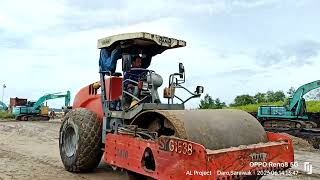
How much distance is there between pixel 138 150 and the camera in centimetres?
565

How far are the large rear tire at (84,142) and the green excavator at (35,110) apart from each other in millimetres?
24357

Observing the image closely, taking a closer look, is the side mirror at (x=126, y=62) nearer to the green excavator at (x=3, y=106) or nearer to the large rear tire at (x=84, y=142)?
the large rear tire at (x=84, y=142)

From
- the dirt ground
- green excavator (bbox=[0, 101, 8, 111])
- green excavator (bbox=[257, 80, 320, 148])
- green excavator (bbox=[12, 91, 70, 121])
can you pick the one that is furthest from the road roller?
green excavator (bbox=[0, 101, 8, 111])

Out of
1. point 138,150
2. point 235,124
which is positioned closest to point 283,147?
point 235,124

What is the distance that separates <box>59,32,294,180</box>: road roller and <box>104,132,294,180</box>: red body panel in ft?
0.03

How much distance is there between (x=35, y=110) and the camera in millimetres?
32469

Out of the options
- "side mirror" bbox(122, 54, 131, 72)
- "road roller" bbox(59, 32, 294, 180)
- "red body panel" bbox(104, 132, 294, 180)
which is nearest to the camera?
"red body panel" bbox(104, 132, 294, 180)

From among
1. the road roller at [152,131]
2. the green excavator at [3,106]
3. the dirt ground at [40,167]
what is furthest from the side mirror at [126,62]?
the green excavator at [3,106]

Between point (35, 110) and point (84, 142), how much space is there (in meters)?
26.4

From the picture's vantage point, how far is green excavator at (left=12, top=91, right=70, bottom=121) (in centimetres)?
3186

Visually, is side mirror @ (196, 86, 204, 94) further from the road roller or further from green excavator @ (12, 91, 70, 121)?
green excavator @ (12, 91, 70, 121)

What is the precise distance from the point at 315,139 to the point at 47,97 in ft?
72.1

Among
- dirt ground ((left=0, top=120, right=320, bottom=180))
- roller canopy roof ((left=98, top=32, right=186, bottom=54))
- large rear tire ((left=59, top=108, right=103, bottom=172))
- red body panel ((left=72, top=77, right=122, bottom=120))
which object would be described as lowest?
dirt ground ((left=0, top=120, right=320, bottom=180))

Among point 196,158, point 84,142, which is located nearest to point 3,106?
point 84,142
